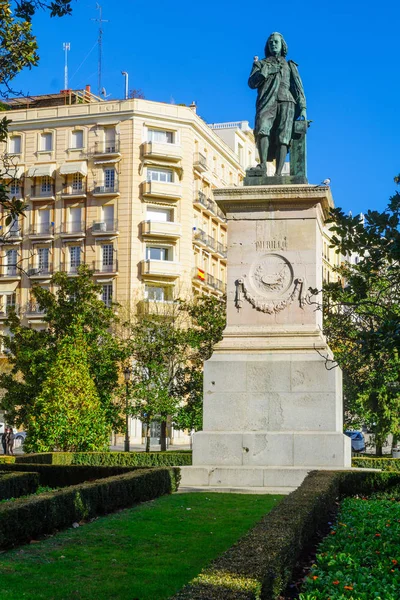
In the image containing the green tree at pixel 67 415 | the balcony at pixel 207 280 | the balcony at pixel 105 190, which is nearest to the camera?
the green tree at pixel 67 415

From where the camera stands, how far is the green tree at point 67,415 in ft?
90.9

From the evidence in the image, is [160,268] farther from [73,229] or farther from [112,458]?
[112,458]

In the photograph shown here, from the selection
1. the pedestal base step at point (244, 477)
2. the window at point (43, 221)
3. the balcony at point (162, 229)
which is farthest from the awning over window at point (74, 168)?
the pedestal base step at point (244, 477)

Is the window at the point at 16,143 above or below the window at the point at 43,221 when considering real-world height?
above

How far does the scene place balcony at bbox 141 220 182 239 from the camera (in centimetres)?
6312

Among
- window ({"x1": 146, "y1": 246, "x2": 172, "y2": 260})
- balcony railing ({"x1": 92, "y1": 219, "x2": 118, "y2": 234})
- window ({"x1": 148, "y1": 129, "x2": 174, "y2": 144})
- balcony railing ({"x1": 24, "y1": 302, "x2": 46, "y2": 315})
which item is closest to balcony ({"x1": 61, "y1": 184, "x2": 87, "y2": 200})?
balcony railing ({"x1": 92, "y1": 219, "x2": 118, "y2": 234})

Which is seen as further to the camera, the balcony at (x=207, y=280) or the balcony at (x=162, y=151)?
the balcony at (x=207, y=280)

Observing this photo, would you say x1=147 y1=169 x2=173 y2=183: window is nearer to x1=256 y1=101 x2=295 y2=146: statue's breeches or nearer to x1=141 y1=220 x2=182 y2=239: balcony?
x1=141 y1=220 x2=182 y2=239: balcony

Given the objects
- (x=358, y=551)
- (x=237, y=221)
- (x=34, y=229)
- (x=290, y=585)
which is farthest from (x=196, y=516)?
(x=34, y=229)

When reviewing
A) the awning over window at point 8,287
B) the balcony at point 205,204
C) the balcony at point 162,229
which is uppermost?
the balcony at point 205,204

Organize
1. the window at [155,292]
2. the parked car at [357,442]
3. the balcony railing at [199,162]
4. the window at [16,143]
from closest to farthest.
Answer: the parked car at [357,442]
the window at [155,292]
the balcony railing at [199,162]
the window at [16,143]

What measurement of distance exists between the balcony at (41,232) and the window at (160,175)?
25.1 feet

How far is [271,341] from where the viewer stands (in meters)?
18.2

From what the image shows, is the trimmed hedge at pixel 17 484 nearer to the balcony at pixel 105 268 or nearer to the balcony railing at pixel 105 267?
the balcony at pixel 105 268
